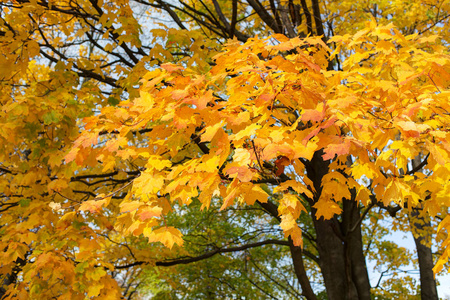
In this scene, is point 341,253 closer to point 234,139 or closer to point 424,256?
point 234,139

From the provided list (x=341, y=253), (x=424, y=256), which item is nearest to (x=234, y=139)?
(x=341, y=253)

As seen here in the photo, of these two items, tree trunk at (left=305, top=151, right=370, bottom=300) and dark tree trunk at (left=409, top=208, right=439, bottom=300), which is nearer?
tree trunk at (left=305, top=151, right=370, bottom=300)

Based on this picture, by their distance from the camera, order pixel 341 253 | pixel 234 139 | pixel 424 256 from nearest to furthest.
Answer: pixel 234 139 → pixel 341 253 → pixel 424 256

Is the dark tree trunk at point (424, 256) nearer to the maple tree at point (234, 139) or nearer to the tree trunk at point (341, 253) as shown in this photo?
the maple tree at point (234, 139)

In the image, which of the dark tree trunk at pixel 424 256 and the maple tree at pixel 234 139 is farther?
the dark tree trunk at pixel 424 256

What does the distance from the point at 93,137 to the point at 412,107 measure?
201 cm

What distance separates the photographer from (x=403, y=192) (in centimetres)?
217

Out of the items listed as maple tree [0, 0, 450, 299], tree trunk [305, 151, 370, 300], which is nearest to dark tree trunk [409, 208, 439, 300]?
maple tree [0, 0, 450, 299]

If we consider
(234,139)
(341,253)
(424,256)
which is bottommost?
(234,139)

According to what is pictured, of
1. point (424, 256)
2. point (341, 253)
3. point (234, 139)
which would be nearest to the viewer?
point (234, 139)

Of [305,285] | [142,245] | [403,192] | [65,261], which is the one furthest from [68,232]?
[142,245]

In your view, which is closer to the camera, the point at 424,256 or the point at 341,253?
the point at 341,253

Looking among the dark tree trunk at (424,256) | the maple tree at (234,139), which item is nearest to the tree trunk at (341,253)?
the maple tree at (234,139)

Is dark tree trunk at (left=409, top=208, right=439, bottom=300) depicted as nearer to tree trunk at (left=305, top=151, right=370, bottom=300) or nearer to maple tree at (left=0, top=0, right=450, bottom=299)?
maple tree at (left=0, top=0, right=450, bottom=299)
